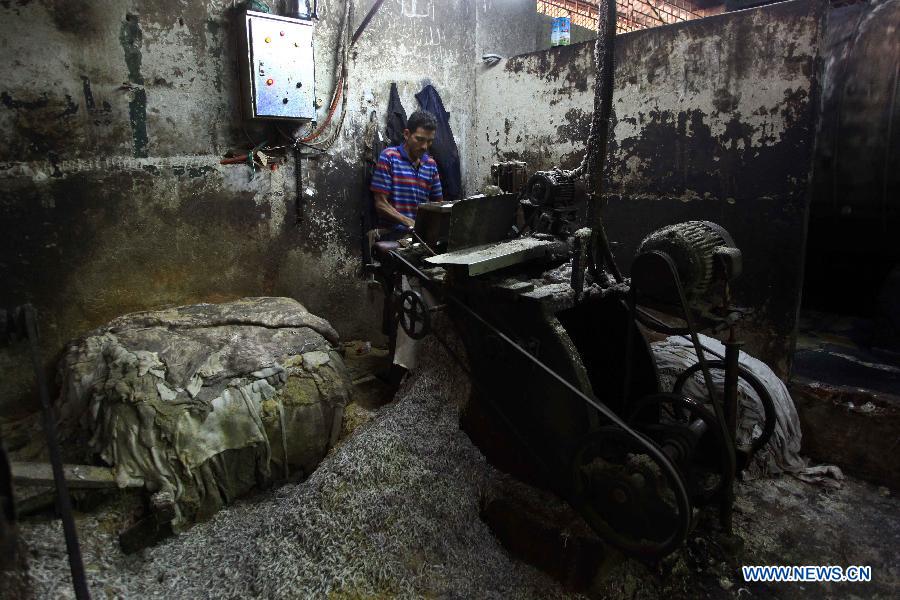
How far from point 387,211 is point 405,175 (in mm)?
346

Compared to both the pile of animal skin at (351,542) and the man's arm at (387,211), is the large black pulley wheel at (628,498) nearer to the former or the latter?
the pile of animal skin at (351,542)

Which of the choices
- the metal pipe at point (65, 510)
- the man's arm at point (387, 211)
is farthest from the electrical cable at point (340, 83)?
the metal pipe at point (65, 510)

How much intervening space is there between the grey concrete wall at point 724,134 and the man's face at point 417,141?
4.25 ft

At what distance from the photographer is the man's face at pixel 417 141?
4363 millimetres

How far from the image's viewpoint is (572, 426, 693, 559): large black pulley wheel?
6.57 feet

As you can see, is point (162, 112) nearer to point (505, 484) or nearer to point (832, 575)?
point (505, 484)

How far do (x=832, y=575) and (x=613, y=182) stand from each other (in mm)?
3049

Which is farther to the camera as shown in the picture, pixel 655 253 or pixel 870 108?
pixel 870 108

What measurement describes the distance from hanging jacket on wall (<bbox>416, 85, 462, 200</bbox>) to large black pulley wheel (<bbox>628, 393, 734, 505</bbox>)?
10.5ft

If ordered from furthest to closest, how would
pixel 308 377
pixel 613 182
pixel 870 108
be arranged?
pixel 613 182 < pixel 870 108 < pixel 308 377

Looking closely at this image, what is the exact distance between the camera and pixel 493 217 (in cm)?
280

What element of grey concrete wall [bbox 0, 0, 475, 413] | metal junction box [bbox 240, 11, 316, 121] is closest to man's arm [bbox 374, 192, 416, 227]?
grey concrete wall [bbox 0, 0, 475, 413]

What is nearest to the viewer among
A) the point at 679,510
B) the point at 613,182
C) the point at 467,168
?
the point at 679,510

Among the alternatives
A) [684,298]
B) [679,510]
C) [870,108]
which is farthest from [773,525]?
[870,108]
